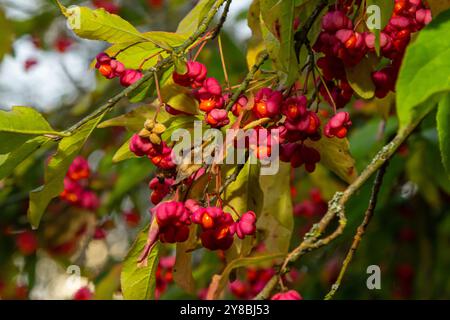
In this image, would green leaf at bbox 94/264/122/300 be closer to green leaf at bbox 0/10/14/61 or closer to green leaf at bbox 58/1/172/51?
green leaf at bbox 0/10/14/61

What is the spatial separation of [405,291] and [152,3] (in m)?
2.13

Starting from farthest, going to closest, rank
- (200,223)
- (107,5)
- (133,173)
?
(107,5), (133,173), (200,223)

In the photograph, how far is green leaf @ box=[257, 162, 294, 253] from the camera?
1457 mm

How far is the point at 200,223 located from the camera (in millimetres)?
1121

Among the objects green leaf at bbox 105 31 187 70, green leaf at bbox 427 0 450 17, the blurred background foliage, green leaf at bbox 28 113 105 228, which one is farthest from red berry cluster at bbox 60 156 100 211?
green leaf at bbox 427 0 450 17

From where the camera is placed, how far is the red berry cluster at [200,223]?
1.12 m

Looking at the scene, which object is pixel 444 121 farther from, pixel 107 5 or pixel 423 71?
pixel 107 5

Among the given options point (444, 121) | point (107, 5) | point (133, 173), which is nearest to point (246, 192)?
point (444, 121)

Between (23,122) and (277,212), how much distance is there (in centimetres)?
54

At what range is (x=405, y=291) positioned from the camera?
10.0 feet

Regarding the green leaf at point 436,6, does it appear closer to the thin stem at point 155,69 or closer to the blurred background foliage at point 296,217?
the thin stem at point 155,69

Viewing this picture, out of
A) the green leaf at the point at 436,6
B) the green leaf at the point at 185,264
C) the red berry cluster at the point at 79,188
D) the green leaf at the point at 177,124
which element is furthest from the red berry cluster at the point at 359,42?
the red berry cluster at the point at 79,188

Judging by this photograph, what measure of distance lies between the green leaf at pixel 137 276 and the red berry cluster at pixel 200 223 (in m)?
0.12
